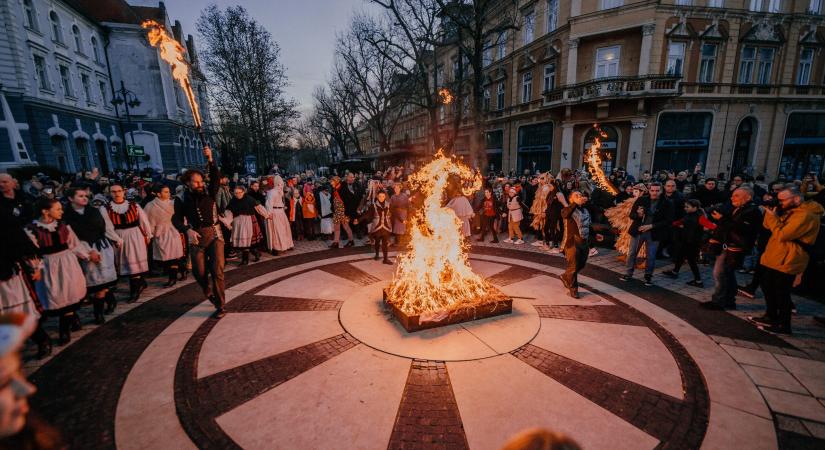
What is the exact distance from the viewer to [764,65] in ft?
71.8

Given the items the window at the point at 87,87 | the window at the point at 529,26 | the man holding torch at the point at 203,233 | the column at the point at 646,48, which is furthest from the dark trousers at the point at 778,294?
the window at the point at 87,87

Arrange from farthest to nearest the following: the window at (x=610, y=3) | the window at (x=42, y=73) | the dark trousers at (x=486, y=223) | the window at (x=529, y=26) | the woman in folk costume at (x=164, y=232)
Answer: the window at (x=529, y=26), the window at (x=42, y=73), the window at (x=610, y=3), the dark trousers at (x=486, y=223), the woman in folk costume at (x=164, y=232)

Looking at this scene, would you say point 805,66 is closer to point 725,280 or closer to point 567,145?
point 567,145

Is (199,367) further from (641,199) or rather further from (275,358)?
(641,199)

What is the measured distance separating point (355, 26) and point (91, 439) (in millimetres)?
29117

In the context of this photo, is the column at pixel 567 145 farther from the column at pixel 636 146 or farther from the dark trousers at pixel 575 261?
the dark trousers at pixel 575 261

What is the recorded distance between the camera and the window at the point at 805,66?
22.2 metres

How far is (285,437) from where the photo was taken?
3111 millimetres

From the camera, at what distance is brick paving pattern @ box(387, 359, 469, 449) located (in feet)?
10.0

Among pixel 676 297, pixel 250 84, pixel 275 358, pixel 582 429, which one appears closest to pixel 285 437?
pixel 275 358

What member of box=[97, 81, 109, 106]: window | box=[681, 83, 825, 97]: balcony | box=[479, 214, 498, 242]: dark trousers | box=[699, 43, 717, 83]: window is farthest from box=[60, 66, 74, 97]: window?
box=[699, 43, 717, 83]: window

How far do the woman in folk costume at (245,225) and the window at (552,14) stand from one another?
2571 cm

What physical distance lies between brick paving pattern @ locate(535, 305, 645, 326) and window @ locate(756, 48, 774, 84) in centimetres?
2758

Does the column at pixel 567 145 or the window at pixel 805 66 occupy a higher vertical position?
the window at pixel 805 66
